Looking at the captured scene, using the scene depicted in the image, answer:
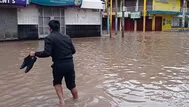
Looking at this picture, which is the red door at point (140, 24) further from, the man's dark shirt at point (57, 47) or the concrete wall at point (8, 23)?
the man's dark shirt at point (57, 47)

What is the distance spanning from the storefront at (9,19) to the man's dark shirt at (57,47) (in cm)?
1723

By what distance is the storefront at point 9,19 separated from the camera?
74.0 feet

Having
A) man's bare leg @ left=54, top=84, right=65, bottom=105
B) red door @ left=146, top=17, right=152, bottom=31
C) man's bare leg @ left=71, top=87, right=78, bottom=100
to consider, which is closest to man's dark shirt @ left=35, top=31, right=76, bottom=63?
man's bare leg @ left=54, top=84, right=65, bottom=105

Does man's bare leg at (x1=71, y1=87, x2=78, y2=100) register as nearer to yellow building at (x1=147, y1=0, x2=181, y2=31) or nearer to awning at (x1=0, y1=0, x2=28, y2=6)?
awning at (x1=0, y1=0, x2=28, y2=6)

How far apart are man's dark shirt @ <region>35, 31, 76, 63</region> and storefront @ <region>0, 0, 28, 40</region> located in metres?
17.2

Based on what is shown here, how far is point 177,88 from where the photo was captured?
25.6ft

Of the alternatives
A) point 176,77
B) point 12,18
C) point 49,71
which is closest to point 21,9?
point 12,18

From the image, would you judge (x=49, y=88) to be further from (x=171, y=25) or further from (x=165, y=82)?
(x=171, y=25)

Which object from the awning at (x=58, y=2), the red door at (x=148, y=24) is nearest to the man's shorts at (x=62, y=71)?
the awning at (x=58, y=2)

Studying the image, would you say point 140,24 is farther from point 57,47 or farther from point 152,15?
point 57,47

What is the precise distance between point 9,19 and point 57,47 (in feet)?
60.1

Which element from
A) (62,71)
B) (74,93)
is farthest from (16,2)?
(62,71)

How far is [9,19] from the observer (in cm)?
2322

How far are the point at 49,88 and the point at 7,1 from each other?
15598mm
